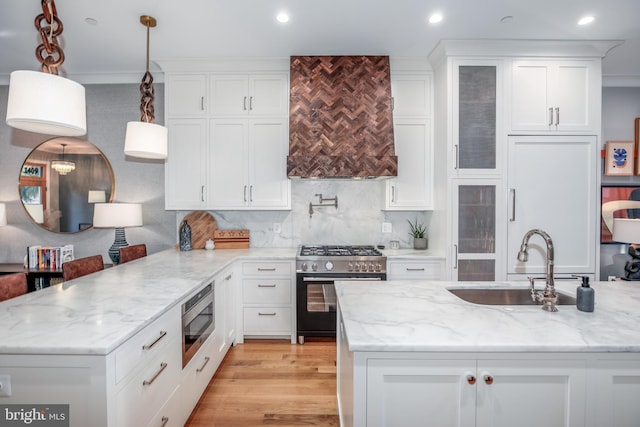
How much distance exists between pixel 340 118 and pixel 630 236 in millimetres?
2869

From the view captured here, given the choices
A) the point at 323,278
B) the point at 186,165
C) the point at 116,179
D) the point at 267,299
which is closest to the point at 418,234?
the point at 323,278

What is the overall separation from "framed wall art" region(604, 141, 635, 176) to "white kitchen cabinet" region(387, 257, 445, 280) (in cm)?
248

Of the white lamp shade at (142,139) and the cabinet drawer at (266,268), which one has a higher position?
the white lamp shade at (142,139)

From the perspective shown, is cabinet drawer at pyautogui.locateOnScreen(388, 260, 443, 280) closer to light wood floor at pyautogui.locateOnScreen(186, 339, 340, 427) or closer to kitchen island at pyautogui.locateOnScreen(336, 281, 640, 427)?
light wood floor at pyautogui.locateOnScreen(186, 339, 340, 427)

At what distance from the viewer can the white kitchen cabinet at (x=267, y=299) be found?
10.4 ft

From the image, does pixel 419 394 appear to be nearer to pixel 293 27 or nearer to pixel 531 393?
pixel 531 393

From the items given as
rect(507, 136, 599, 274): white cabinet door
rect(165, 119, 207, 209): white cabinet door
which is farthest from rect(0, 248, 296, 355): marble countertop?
rect(507, 136, 599, 274): white cabinet door

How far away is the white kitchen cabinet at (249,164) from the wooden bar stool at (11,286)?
1721mm

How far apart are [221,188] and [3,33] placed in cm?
217

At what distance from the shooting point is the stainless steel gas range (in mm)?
3084

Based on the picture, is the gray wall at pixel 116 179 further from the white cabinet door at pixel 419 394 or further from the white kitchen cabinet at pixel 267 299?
the white cabinet door at pixel 419 394

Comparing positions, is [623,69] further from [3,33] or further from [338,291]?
[3,33]

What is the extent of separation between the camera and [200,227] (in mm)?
3602

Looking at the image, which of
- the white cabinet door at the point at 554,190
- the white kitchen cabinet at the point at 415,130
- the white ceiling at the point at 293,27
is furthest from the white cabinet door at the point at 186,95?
the white cabinet door at the point at 554,190
